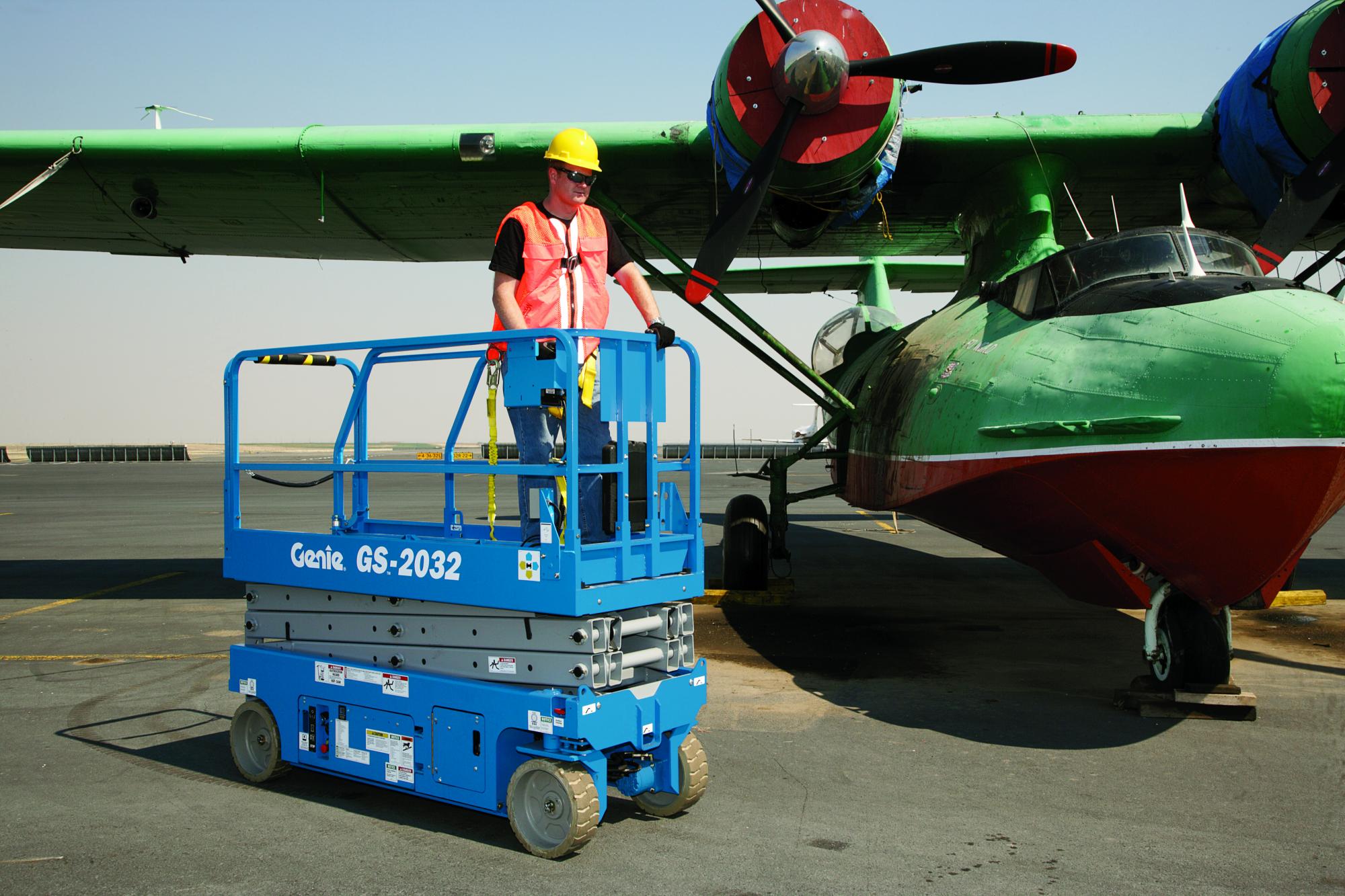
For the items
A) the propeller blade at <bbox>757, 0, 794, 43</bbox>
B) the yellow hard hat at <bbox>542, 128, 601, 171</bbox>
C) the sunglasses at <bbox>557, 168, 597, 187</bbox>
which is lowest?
the sunglasses at <bbox>557, 168, 597, 187</bbox>

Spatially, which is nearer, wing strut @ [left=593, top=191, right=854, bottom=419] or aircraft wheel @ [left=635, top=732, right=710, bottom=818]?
aircraft wheel @ [left=635, top=732, right=710, bottom=818]

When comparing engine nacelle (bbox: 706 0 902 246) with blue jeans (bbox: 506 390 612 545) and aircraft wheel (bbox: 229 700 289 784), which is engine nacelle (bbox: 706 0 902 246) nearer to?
blue jeans (bbox: 506 390 612 545)

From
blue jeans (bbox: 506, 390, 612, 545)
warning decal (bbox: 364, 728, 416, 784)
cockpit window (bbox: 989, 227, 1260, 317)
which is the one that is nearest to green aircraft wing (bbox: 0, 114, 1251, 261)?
cockpit window (bbox: 989, 227, 1260, 317)

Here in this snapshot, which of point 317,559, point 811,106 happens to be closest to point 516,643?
point 317,559

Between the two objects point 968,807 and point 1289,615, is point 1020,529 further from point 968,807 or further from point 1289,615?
point 1289,615

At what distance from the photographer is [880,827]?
14.4 ft

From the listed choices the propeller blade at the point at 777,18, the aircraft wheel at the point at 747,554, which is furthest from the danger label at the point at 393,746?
the aircraft wheel at the point at 747,554

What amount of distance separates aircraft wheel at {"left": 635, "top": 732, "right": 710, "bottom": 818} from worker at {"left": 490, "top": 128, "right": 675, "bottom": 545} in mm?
1005

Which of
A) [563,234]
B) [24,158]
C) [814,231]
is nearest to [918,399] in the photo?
[814,231]

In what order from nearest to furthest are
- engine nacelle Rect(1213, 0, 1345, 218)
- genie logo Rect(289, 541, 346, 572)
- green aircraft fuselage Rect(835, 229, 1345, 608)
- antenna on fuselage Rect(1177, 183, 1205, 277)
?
genie logo Rect(289, 541, 346, 572), green aircraft fuselage Rect(835, 229, 1345, 608), antenna on fuselage Rect(1177, 183, 1205, 277), engine nacelle Rect(1213, 0, 1345, 218)

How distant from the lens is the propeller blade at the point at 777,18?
26.1 feet

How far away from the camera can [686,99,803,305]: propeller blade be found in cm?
823

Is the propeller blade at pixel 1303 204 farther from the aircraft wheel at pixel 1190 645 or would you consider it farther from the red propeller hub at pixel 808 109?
the red propeller hub at pixel 808 109

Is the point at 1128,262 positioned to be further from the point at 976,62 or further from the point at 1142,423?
the point at 976,62
